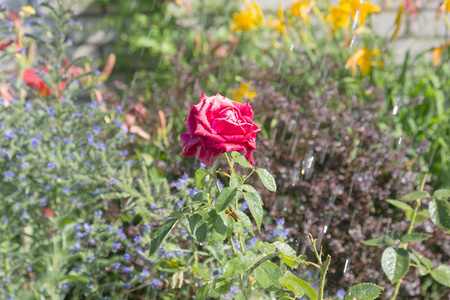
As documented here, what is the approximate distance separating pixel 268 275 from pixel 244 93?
70.9 inches

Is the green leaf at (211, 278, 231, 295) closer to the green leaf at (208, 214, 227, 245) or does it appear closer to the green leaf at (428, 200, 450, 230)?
the green leaf at (208, 214, 227, 245)

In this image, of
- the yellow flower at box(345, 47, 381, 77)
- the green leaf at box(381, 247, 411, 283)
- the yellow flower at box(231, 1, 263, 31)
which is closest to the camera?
the green leaf at box(381, 247, 411, 283)

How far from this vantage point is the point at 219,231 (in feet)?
3.01

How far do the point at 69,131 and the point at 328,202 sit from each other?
3.62 ft

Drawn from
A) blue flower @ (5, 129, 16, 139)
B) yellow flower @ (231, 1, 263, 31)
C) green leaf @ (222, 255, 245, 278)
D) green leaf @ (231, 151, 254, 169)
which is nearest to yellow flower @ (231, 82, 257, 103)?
yellow flower @ (231, 1, 263, 31)

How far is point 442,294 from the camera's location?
1.83 meters

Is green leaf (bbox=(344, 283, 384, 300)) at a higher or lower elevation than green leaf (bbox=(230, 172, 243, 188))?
lower

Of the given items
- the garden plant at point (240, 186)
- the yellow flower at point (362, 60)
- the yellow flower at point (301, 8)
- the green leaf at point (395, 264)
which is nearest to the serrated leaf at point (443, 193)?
the garden plant at point (240, 186)

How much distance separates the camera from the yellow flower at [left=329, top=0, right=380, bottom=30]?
7.81 ft

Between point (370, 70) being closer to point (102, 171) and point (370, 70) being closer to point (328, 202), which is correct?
point (328, 202)

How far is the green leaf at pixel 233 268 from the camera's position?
916 mm

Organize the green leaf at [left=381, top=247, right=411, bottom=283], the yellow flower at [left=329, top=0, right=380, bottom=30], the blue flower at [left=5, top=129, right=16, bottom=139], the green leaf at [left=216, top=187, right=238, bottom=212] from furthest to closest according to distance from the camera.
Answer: the yellow flower at [left=329, top=0, right=380, bottom=30], the blue flower at [left=5, top=129, right=16, bottom=139], the green leaf at [left=381, top=247, right=411, bottom=283], the green leaf at [left=216, top=187, right=238, bottom=212]

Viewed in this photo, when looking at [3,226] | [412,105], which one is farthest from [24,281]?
[412,105]

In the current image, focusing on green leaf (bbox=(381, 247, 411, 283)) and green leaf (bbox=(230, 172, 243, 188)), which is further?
green leaf (bbox=(381, 247, 411, 283))
